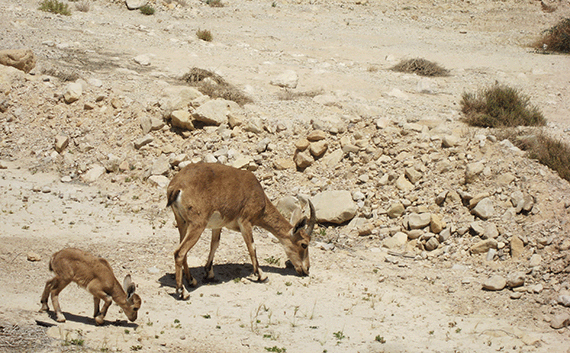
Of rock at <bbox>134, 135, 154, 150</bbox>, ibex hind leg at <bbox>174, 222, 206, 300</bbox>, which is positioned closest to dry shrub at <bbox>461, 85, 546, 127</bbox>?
rock at <bbox>134, 135, 154, 150</bbox>

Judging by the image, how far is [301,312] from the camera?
29.9 ft

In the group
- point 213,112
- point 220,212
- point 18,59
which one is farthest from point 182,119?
point 220,212

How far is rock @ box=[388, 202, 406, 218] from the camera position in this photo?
12961 mm

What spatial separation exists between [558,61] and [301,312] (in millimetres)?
19432

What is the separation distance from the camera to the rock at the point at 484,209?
12.1 metres

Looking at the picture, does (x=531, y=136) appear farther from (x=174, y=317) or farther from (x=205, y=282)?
(x=174, y=317)

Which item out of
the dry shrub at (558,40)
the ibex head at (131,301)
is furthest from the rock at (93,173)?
the dry shrub at (558,40)

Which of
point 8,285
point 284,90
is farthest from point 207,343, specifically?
point 284,90

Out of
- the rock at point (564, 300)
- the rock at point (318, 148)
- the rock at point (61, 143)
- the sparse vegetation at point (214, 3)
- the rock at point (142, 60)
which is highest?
the sparse vegetation at point (214, 3)

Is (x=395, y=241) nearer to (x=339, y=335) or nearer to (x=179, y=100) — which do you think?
(x=339, y=335)

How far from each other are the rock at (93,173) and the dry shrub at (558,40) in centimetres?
2088

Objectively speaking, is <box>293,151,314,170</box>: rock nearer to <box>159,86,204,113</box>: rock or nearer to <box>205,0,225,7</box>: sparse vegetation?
<box>159,86,204,113</box>: rock

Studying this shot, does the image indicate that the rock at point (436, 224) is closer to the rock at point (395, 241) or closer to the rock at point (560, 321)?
the rock at point (395, 241)

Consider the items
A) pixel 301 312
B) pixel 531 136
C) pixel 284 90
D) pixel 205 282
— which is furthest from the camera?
pixel 284 90
